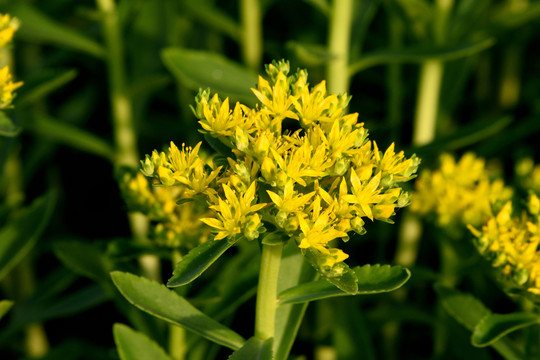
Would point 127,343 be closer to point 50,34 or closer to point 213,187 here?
point 213,187

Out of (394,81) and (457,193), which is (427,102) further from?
(457,193)

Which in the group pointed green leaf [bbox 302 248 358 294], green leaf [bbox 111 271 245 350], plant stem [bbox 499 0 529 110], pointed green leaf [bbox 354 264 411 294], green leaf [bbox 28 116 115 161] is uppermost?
plant stem [bbox 499 0 529 110]

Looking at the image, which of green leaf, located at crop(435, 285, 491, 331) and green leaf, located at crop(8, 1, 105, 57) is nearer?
green leaf, located at crop(435, 285, 491, 331)

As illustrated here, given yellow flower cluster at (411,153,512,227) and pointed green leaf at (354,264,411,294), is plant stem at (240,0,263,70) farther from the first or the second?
pointed green leaf at (354,264,411,294)

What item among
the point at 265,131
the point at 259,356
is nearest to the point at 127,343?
the point at 259,356

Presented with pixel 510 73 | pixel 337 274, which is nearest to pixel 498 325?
pixel 337 274

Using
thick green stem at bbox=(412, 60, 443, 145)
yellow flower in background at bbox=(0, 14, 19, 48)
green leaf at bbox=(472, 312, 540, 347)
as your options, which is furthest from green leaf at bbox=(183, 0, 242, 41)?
green leaf at bbox=(472, 312, 540, 347)

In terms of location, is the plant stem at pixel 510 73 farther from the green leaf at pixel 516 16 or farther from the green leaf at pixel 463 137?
the green leaf at pixel 463 137

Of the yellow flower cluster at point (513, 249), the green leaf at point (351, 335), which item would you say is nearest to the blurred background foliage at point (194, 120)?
the green leaf at point (351, 335)
